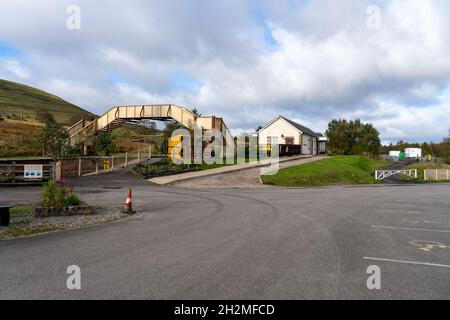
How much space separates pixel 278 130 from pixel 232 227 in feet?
160

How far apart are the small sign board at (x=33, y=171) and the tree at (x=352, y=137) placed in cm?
5572

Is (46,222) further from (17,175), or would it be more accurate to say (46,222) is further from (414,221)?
(17,175)

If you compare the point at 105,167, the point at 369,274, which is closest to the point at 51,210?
the point at 369,274

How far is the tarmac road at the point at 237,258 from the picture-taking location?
5129mm

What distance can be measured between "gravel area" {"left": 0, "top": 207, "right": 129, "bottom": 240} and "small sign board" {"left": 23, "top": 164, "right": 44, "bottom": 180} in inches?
428

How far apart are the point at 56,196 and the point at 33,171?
12.4 meters

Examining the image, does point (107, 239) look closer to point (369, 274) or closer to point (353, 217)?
point (369, 274)

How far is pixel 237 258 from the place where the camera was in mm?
6766

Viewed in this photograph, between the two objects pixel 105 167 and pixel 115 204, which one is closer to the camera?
pixel 115 204

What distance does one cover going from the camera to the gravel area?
902cm

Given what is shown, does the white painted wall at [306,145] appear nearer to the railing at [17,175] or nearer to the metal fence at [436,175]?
the metal fence at [436,175]

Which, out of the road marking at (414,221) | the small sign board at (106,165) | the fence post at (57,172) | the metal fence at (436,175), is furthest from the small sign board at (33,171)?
the metal fence at (436,175)

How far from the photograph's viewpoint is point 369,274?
591 centimetres

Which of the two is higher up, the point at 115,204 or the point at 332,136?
the point at 332,136
